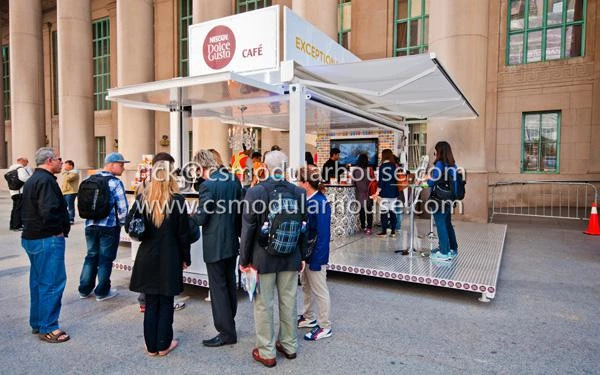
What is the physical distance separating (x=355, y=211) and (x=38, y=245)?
227 inches

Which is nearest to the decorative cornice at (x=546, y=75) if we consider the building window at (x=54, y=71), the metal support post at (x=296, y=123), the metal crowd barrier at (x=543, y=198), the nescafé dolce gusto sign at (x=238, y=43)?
the metal crowd barrier at (x=543, y=198)

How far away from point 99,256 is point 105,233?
0.33m

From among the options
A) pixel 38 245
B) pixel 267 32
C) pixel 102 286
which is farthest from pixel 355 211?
pixel 38 245

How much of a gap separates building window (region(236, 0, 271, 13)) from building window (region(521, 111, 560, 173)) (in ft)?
37.8

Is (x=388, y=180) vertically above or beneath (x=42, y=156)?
beneath

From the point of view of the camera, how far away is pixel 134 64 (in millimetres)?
15930

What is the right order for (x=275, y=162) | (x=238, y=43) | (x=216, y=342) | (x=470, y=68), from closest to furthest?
(x=275, y=162), (x=216, y=342), (x=238, y=43), (x=470, y=68)

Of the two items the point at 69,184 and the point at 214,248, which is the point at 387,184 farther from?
the point at 69,184

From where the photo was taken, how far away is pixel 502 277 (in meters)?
5.91

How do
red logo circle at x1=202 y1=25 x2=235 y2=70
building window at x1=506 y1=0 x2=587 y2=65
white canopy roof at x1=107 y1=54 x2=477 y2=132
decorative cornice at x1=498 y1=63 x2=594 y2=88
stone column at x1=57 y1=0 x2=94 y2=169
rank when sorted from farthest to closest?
stone column at x1=57 y1=0 x2=94 y2=169, building window at x1=506 y1=0 x2=587 y2=65, decorative cornice at x1=498 y1=63 x2=594 y2=88, red logo circle at x1=202 y1=25 x2=235 y2=70, white canopy roof at x1=107 y1=54 x2=477 y2=132

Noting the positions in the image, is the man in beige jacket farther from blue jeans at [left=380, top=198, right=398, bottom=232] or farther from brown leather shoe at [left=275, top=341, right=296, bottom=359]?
brown leather shoe at [left=275, top=341, right=296, bottom=359]

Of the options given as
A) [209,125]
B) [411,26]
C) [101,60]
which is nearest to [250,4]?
[209,125]

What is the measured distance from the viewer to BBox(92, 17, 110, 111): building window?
2270 cm

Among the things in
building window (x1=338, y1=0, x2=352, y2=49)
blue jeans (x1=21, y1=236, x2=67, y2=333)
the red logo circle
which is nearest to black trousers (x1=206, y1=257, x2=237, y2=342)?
blue jeans (x1=21, y1=236, x2=67, y2=333)
